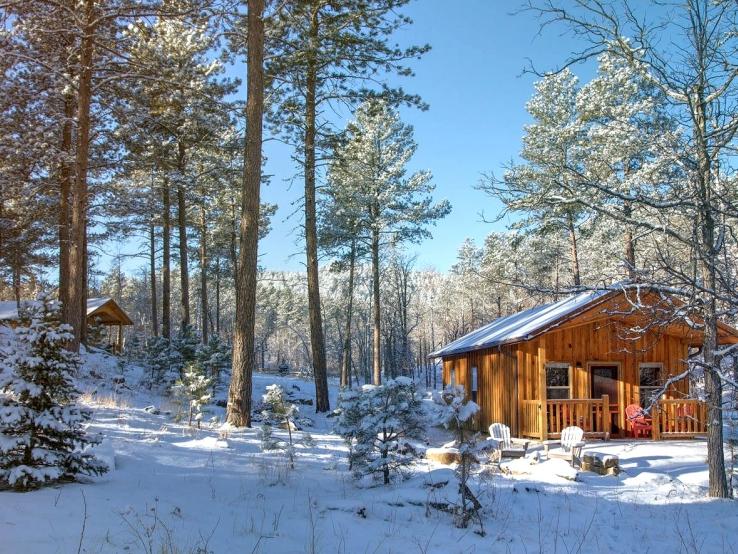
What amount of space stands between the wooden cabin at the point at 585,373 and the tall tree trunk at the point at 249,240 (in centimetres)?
688

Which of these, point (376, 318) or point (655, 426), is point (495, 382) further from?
point (376, 318)

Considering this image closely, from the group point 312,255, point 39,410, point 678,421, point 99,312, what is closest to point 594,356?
point 678,421

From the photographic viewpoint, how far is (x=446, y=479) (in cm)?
738

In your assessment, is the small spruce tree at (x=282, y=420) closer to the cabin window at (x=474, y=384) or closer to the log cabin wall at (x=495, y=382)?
the log cabin wall at (x=495, y=382)

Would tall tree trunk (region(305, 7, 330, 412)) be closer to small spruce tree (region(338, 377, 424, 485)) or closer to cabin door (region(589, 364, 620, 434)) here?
cabin door (region(589, 364, 620, 434))

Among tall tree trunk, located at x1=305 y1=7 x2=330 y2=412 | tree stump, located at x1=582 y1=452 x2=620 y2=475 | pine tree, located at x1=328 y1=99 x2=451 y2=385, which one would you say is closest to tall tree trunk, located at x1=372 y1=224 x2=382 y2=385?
pine tree, located at x1=328 y1=99 x2=451 y2=385

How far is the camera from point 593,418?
14977mm

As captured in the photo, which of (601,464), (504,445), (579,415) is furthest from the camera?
(579,415)

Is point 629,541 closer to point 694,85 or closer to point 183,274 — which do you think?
point 694,85

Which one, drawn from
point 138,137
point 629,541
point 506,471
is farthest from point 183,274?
point 629,541

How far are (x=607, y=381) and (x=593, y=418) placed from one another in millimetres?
1232

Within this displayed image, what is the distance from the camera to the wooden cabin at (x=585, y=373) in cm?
1427

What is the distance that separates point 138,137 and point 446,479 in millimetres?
11395

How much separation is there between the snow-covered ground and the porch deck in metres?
4.33
